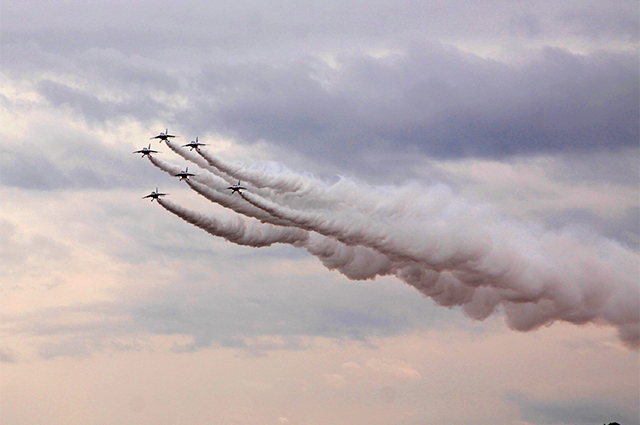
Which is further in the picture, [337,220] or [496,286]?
[496,286]

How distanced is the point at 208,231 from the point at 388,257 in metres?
18.9

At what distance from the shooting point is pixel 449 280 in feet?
416

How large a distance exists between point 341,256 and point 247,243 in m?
10.4

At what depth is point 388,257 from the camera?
407ft

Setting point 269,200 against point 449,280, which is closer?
point 269,200

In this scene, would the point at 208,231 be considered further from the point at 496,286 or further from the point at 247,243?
the point at 496,286

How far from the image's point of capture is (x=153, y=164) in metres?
118

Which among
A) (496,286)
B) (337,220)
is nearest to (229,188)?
(337,220)

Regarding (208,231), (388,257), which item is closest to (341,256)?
(388,257)

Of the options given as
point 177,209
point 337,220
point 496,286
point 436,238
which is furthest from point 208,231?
point 496,286

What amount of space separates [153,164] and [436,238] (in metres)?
29.1

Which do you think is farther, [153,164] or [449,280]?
[449,280]

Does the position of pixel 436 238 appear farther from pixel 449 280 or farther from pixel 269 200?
pixel 269 200

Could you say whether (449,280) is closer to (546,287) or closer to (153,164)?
(546,287)
